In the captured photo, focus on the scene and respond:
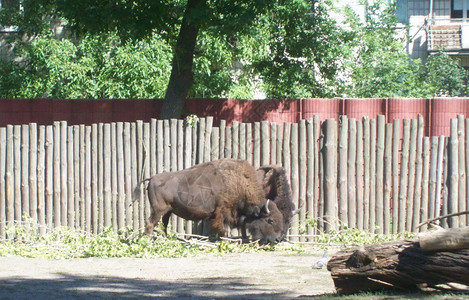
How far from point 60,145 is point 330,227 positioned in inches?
195

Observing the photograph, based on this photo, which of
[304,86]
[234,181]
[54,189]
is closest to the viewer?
[234,181]

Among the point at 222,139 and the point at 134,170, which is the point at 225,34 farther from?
the point at 134,170

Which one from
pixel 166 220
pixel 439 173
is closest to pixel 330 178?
pixel 439 173

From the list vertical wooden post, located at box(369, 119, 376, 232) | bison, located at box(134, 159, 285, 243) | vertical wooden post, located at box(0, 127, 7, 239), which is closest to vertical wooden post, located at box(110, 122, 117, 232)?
bison, located at box(134, 159, 285, 243)

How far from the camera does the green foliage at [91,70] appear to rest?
663 inches

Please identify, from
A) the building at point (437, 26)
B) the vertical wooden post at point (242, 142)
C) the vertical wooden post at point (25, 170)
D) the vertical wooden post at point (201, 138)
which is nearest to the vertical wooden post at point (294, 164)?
the vertical wooden post at point (242, 142)

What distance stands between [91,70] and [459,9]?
1730 cm

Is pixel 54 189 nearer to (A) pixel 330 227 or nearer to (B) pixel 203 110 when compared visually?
(B) pixel 203 110

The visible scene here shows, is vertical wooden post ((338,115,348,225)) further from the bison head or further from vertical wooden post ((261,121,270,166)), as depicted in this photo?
vertical wooden post ((261,121,270,166))

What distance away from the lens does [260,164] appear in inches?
461

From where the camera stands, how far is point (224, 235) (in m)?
11.2

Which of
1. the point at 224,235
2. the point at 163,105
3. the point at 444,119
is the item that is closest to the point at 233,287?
the point at 224,235

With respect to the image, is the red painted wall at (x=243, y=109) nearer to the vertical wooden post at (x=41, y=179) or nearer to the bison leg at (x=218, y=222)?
the vertical wooden post at (x=41, y=179)

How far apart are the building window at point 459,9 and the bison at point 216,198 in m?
19.5
